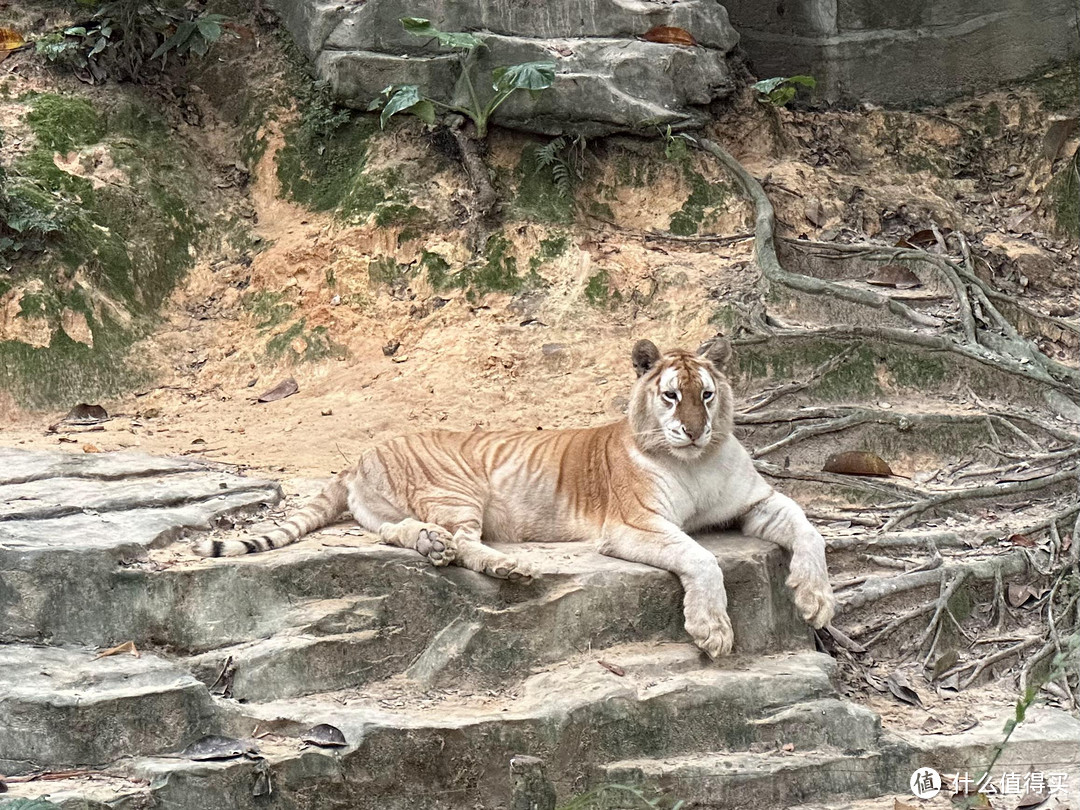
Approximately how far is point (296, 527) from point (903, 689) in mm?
3017

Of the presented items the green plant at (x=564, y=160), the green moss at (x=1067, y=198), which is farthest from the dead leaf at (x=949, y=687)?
the green plant at (x=564, y=160)

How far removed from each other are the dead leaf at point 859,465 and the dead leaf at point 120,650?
168 inches

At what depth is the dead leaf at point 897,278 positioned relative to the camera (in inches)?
376

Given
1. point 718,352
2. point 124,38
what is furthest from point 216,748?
point 124,38

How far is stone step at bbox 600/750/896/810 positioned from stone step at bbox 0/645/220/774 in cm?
172

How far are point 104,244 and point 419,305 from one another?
2493 mm

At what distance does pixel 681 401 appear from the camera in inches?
237

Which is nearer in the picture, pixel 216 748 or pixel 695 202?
pixel 216 748

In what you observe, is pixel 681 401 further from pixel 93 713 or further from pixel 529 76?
pixel 529 76

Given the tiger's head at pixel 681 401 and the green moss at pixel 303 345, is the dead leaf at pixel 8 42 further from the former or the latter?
the tiger's head at pixel 681 401

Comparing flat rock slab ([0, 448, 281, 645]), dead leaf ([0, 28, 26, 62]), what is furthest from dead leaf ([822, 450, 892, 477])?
dead leaf ([0, 28, 26, 62])

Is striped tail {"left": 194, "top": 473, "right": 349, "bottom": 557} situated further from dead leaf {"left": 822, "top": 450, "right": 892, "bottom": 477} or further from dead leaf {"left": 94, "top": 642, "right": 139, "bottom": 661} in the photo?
dead leaf {"left": 822, "top": 450, "right": 892, "bottom": 477}

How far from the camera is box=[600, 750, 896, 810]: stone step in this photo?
213 inches

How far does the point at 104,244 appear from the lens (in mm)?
10172
